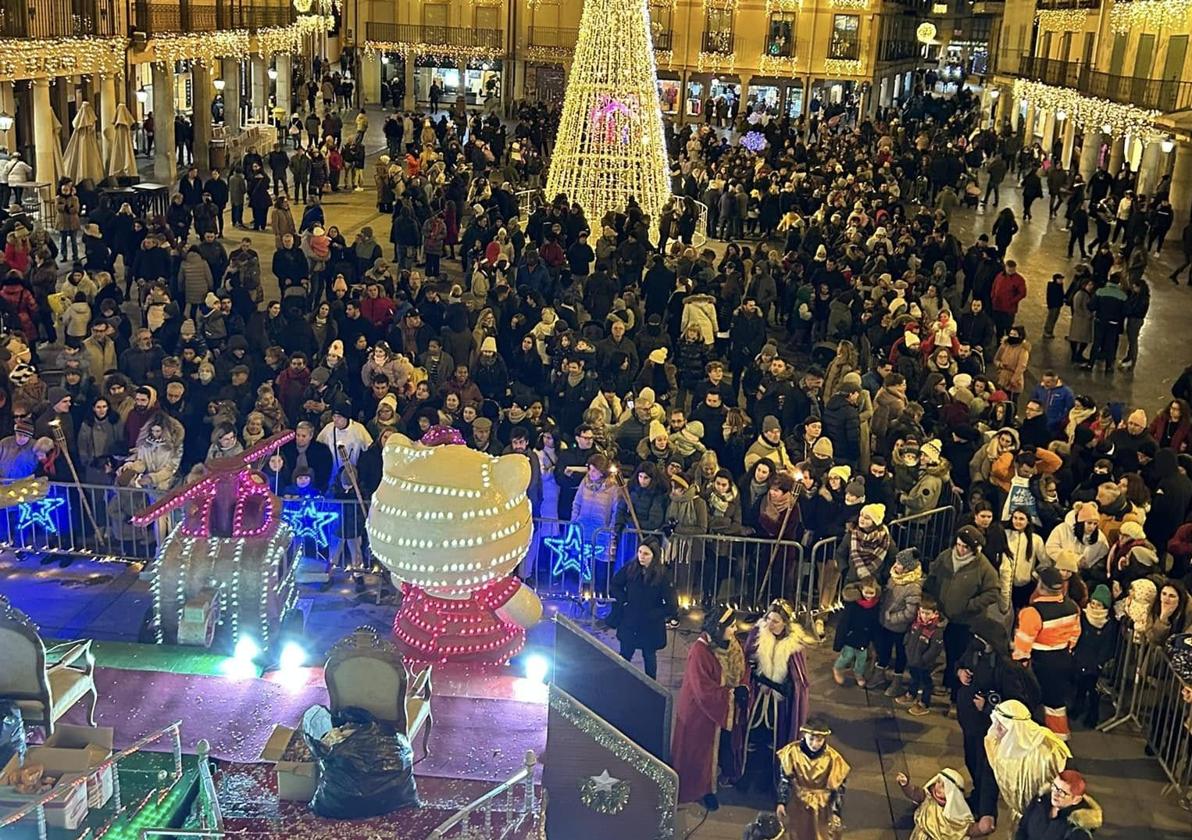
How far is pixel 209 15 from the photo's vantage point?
3284 cm

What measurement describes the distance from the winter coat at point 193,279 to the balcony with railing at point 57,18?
9833 mm

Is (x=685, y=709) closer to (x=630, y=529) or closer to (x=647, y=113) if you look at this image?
(x=630, y=529)

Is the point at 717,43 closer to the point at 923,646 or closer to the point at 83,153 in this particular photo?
the point at 83,153

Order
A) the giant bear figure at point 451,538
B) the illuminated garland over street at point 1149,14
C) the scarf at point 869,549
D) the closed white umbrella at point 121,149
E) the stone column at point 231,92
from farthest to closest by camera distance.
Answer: the stone column at point 231,92
the illuminated garland over street at point 1149,14
the closed white umbrella at point 121,149
the scarf at point 869,549
the giant bear figure at point 451,538

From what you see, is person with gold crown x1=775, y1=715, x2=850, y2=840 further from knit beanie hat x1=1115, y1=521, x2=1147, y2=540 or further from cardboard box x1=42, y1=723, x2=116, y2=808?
knit beanie hat x1=1115, y1=521, x2=1147, y2=540

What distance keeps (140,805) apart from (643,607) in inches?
131

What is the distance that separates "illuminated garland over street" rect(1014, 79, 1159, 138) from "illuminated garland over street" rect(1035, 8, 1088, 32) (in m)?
2.30

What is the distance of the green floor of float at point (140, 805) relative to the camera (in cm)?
586

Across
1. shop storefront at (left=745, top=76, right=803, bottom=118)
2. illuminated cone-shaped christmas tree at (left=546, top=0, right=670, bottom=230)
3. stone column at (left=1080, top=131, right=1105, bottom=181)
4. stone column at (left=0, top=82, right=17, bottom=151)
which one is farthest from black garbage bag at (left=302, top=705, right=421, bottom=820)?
shop storefront at (left=745, top=76, right=803, bottom=118)

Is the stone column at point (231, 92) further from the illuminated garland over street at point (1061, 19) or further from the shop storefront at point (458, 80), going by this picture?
the illuminated garland over street at point (1061, 19)

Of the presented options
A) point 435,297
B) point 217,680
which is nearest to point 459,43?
point 435,297

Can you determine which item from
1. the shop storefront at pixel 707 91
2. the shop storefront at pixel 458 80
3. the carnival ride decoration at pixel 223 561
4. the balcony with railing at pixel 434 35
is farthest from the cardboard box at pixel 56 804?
the shop storefront at pixel 458 80

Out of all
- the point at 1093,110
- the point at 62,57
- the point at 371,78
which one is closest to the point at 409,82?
the point at 371,78

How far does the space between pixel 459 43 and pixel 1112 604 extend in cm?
4451
